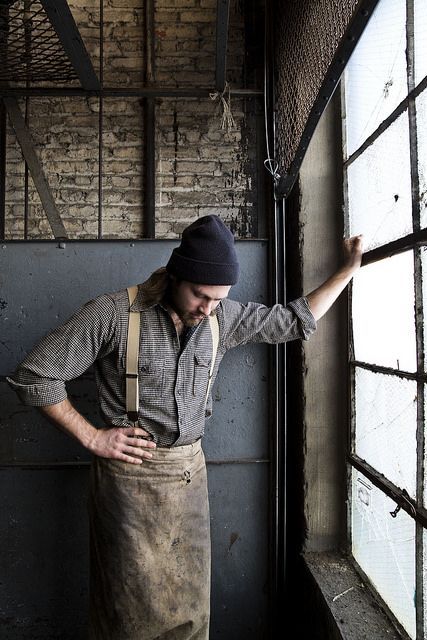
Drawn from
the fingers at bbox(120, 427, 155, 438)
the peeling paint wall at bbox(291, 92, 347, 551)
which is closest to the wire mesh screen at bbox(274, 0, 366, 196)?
the peeling paint wall at bbox(291, 92, 347, 551)

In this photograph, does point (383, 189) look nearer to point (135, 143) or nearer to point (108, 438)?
point (108, 438)

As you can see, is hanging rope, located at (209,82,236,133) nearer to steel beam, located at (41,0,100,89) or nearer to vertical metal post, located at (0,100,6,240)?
steel beam, located at (41,0,100,89)

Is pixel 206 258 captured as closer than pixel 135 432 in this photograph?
Yes

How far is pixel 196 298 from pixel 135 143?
6.29 ft

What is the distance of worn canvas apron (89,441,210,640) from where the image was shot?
1.84 meters

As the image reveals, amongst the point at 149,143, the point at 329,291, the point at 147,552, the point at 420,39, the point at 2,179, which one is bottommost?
the point at 147,552

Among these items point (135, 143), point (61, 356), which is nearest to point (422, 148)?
point (61, 356)

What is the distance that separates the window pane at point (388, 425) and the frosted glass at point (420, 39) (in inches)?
35.1

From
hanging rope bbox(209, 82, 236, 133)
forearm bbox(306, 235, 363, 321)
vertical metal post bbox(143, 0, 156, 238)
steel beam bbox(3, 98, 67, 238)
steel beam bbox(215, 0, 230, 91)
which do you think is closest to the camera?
forearm bbox(306, 235, 363, 321)

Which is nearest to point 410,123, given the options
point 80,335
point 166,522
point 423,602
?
point 80,335

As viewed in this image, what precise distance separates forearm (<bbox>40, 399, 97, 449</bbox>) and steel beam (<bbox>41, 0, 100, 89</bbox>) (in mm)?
1433

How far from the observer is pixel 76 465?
2.35m

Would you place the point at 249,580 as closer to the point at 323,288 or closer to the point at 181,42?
the point at 323,288

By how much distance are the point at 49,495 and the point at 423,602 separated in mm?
1605
